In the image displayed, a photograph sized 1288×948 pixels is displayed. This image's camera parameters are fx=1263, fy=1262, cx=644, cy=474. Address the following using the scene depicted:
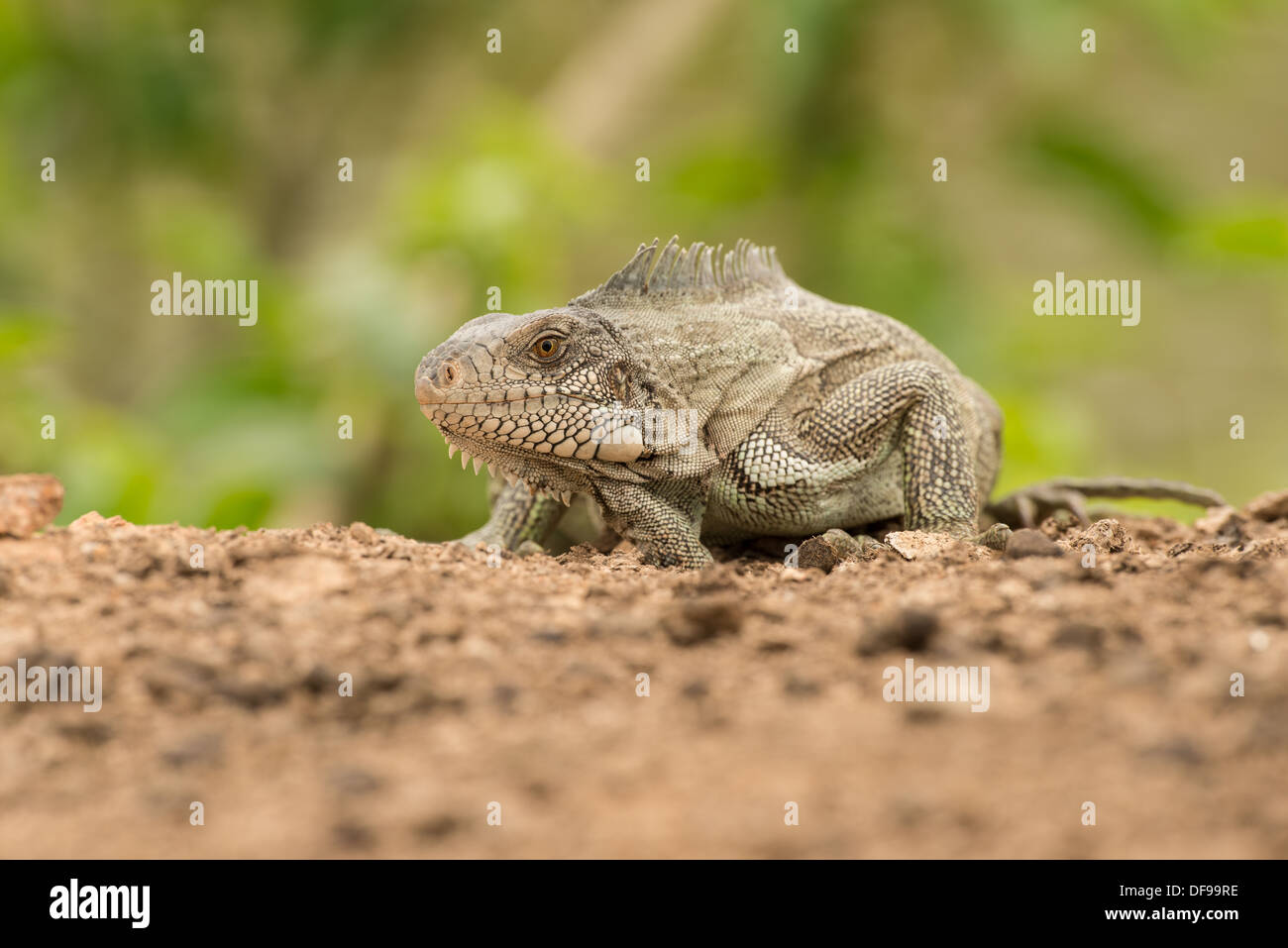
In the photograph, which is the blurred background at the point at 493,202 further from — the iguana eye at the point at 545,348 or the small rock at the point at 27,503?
the iguana eye at the point at 545,348

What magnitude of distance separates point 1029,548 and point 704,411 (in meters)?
2.03

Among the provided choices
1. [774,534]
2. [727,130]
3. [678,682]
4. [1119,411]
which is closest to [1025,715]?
[678,682]

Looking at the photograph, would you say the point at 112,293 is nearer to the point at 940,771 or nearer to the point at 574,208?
the point at 574,208

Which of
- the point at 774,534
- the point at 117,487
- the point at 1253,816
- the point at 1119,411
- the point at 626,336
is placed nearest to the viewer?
the point at 1253,816

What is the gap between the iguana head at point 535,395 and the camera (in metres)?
6.77

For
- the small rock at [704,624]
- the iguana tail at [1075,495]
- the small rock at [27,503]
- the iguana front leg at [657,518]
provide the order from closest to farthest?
1. the small rock at [704,624]
2. the small rock at [27,503]
3. the iguana front leg at [657,518]
4. the iguana tail at [1075,495]

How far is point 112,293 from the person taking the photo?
22.3m

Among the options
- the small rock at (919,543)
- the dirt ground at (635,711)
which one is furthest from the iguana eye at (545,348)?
the small rock at (919,543)

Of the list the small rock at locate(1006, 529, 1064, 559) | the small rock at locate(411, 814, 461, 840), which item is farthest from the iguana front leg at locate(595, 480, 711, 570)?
the small rock at locate(411, 814, 461, 840)

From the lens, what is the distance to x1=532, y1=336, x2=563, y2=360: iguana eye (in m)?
6.91

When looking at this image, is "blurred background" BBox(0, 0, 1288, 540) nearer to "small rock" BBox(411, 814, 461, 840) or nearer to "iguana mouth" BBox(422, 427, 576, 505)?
"iguana mouth" BBox(422, 427, 576, 505)

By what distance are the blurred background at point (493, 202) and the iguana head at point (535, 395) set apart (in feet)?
19.2

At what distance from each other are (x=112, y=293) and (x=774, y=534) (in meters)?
18.2

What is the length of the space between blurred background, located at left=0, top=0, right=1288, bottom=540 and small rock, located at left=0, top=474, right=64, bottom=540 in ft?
15.6
